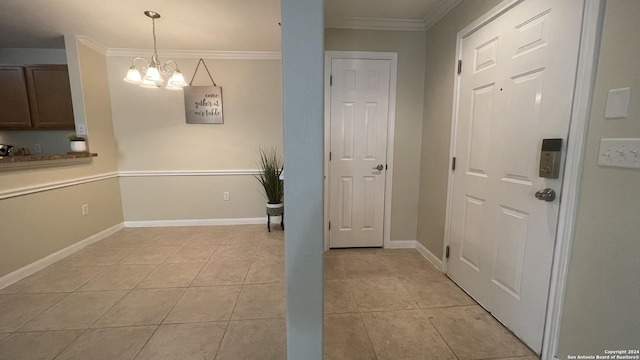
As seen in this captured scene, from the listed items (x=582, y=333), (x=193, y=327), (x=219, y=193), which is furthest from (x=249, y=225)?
(x=582, y=333)

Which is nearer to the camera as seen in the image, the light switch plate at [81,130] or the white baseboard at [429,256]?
the white baseboard at [429,256]

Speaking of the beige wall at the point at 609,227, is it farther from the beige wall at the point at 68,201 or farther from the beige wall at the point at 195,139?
the beige wall at the point at 68,201

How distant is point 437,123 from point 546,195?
3.88 ft

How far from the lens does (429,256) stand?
2.42 m

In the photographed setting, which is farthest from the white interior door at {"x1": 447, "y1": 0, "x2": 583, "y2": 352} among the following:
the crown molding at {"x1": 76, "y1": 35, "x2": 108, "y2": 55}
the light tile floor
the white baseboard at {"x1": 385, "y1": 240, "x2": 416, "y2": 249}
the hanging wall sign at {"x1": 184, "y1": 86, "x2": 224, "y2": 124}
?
the crown molding at {"x1": 76, "y1": 35, "x2": 108, "y2": 55}

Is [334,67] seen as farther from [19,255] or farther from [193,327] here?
[19,255]

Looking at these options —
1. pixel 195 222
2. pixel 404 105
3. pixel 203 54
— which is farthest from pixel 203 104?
pixel 404 105

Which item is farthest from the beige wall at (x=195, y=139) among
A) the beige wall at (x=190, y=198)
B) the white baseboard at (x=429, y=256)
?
the white baseboard at (x=429, y=256)

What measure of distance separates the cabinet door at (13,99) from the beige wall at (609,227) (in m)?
5.07

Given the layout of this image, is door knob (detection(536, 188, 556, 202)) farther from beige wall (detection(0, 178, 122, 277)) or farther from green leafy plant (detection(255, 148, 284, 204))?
beige wall (detection(0, 178, 122, 277))

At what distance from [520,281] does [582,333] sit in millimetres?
325

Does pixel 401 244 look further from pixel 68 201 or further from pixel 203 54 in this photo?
pixel 68 201

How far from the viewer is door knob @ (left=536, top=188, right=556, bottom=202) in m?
1.21

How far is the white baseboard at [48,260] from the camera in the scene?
201cm
